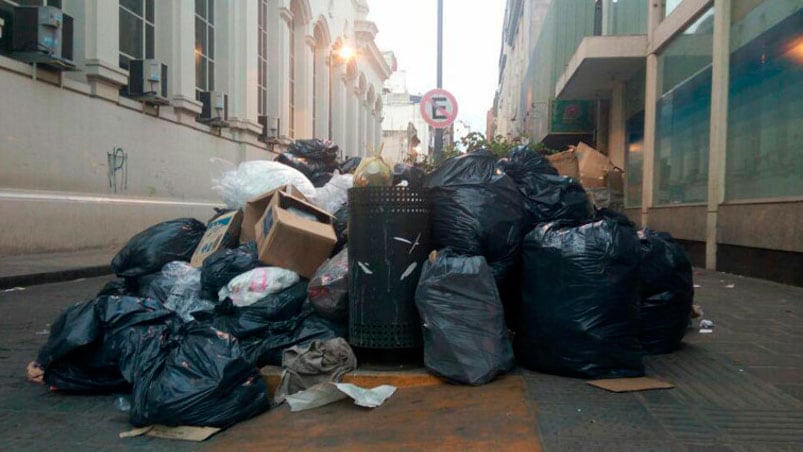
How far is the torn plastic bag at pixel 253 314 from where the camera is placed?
11.4 feet

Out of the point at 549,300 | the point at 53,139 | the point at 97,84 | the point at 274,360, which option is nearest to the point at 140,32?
the point at 97,84

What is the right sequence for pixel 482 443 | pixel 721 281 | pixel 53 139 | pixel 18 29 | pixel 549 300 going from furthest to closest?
pixel 53 139 → pixel 18 29 → pixel 721 281 → pixel 549 300 → pixel 482 443

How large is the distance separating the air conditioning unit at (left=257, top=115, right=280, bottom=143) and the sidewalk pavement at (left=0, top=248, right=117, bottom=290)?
9.02 meters

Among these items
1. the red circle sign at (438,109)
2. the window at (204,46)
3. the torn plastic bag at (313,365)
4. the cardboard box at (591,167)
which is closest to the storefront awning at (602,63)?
the cardboard box at (591,167)

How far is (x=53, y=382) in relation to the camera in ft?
10.4

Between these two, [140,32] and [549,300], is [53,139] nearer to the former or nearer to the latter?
[140,32]

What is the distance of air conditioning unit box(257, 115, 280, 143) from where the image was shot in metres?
17.8

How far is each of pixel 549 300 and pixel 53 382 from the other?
8.72 feet

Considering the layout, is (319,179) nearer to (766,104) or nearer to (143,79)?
(766,104)

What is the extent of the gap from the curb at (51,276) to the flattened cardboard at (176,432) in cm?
492

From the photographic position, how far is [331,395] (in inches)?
118

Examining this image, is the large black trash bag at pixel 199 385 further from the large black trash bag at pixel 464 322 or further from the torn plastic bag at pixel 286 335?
the large black trash bag at pixel 464 322

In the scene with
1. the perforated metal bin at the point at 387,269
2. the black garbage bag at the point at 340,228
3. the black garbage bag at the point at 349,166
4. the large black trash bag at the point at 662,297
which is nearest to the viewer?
the perforated metal bin at the point at 387,269

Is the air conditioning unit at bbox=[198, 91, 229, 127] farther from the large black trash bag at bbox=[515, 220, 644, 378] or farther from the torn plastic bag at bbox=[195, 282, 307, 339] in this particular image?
the large black trash bag at bbox=[515, 220, 644, 378]
